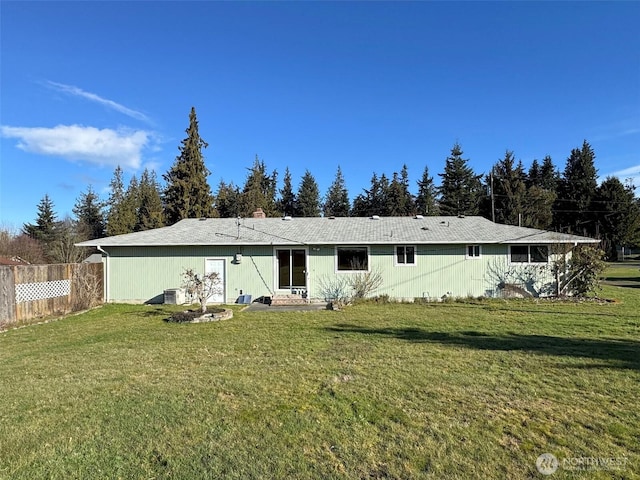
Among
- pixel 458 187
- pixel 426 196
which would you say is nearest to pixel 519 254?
pixel 458 187

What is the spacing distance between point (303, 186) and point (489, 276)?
32443 millimetres

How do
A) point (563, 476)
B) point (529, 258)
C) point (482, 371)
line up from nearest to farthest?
point (563, 476)
point (482, 371)
point (529, 258)

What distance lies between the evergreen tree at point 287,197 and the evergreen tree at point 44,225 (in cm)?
2400

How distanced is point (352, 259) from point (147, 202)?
32472mm

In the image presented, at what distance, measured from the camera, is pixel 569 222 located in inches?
1747

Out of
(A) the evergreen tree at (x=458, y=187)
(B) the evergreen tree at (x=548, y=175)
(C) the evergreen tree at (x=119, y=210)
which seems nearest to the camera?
(C) the evergreen tree at (x=119, y=210)

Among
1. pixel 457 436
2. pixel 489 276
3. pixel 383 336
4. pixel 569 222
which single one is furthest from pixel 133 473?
pixel 569 222

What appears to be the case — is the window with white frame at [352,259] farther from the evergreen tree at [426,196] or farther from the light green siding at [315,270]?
the evergreen tree at [426,196]

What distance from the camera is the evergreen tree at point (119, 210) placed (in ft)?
122

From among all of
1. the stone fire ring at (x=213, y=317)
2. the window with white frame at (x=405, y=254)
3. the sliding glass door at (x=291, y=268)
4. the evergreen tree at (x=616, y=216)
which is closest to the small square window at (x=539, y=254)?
the window with white frame at (x=405, y=254)

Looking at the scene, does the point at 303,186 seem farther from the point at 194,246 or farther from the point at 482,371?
the point at 482,371

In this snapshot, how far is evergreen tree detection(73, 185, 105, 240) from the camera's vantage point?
139ft

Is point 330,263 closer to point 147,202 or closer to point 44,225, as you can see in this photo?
point 147,202

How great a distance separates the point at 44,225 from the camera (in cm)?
3956
